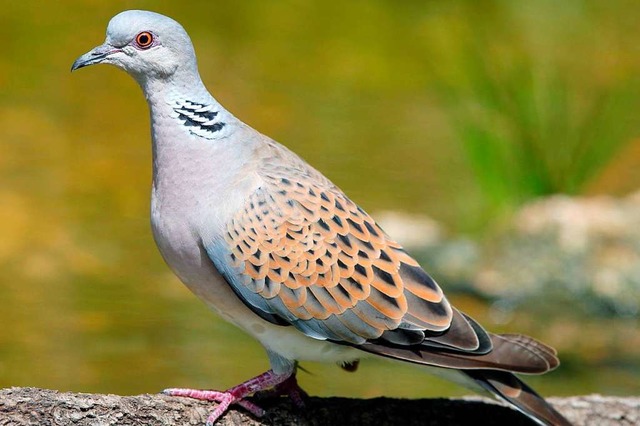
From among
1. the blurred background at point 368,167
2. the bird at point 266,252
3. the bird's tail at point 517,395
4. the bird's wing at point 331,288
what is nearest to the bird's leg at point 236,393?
the bird at point 266,252

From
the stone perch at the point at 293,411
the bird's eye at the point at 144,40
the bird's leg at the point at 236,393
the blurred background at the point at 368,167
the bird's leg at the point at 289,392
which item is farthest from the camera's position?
the blurred background at the point at 368,167

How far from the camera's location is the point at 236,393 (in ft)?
13.3

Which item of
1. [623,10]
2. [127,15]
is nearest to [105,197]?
[127,15]

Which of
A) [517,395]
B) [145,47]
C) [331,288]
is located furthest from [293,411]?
[145,47]

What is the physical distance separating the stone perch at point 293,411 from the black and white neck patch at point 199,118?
0.88 m

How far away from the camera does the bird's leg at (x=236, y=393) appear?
13.2 feet

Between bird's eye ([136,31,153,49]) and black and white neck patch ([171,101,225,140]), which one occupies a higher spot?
bird's eye ([136,31,153,49])

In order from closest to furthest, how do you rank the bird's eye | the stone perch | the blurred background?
the stone perch, the bird's eye, the blurred background

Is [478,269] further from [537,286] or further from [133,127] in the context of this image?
[133,127]

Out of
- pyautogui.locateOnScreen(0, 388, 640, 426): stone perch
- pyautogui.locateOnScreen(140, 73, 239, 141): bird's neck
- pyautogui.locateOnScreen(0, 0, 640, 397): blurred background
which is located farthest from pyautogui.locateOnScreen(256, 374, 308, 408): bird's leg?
pyautogui.locateOnScreen(0, 0, 640, 397): blurred background

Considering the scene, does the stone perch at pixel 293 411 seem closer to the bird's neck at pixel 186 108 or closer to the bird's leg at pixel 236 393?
the bird's leg at pixel 236 393

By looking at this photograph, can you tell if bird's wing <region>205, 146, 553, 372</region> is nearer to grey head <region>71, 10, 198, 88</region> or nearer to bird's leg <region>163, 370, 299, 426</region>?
bird's leg <region>163, 370, 299, 426</region>

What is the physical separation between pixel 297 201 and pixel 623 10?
8.13 meters

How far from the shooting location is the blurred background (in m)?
6.98
